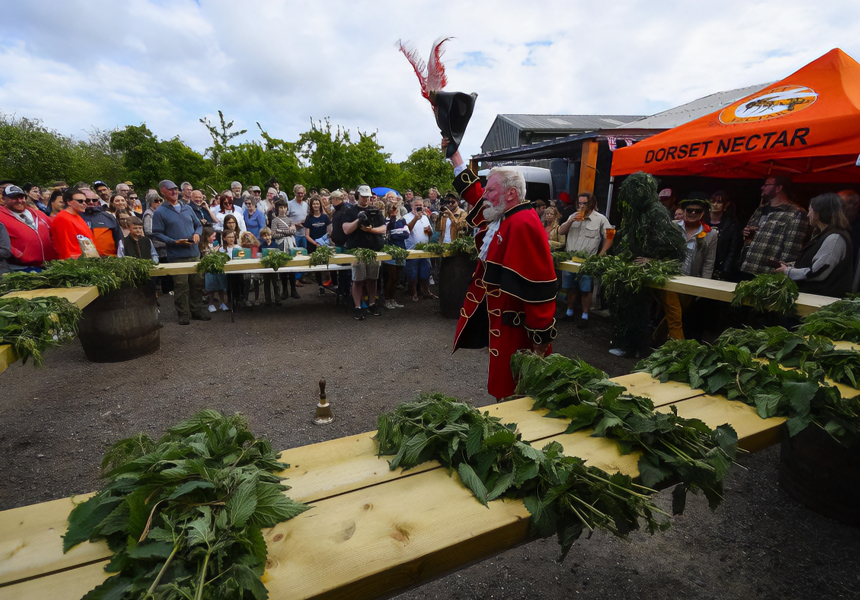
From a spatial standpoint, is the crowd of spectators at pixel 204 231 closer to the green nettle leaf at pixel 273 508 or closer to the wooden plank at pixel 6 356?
the wooden plank at pixel 6 356

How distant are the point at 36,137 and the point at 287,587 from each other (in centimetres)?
2481

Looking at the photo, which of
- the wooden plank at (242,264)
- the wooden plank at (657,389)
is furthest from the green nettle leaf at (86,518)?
the wooden plank at (242,264)

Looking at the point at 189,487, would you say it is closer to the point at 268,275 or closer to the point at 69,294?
the point at 69,294

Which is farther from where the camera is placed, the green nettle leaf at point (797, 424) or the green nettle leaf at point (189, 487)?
the green nettle leaf at point (797, 424)

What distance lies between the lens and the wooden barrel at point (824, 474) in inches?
111

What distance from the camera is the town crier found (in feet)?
10.2

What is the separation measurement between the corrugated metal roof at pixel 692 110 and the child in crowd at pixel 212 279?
853 centimetres

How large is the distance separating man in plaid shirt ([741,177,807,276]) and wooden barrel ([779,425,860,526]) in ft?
9.13

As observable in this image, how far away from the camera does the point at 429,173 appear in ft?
88.3

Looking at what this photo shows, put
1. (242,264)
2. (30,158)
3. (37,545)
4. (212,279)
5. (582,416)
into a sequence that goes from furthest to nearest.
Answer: (30,158) → (212,279) → (242,264) → (582,416) → (37,545)

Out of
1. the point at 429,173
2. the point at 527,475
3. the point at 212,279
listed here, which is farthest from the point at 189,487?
the point at 429,173

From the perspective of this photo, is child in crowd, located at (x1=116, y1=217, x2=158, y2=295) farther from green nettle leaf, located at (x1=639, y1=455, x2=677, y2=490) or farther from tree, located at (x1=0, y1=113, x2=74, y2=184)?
tree, located at (x1=0, y1=113, x2=74, y2=184)

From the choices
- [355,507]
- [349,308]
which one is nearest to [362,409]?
[355,507]

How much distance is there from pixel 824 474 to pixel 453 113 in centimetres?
340
